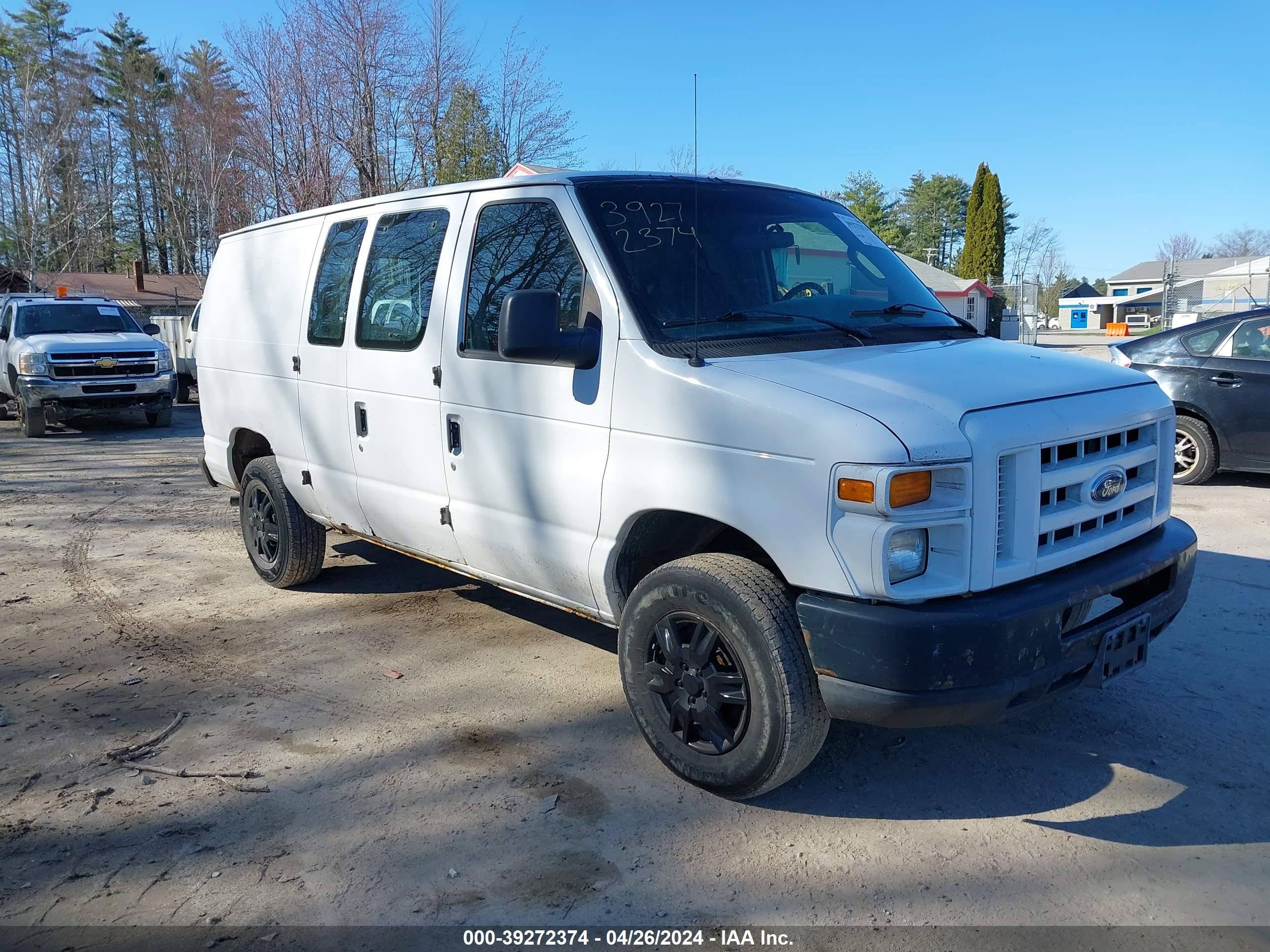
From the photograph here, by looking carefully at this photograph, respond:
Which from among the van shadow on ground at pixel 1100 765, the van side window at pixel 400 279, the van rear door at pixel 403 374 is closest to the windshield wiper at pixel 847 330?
the van shadow on ground at pixel 1100 765

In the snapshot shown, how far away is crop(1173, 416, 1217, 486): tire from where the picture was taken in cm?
877

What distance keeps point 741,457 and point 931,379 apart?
0.69 meters

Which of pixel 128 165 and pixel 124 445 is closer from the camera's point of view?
pixel 124 445

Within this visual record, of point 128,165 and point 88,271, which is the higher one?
point 128,165

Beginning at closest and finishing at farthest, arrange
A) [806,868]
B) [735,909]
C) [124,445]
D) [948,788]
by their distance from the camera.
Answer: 1. [735,909]
2. [806,868]
3. [948,788]
4. [124,445]

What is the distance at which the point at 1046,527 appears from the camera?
316cm

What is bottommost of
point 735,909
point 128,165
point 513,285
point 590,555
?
point 735,909

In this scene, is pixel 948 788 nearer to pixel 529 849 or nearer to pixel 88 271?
pixel 529 849

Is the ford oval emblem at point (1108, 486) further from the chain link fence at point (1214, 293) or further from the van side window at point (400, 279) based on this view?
the chain link fence at point (1214, 293)

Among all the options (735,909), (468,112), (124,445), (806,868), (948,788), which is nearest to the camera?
(735,909)

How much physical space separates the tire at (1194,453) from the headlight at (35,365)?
14.1 meters

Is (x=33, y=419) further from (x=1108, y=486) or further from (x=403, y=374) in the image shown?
(x=1108, y=486)

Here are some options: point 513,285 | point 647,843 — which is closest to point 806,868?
point 647,843

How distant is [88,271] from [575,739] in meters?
58.7
